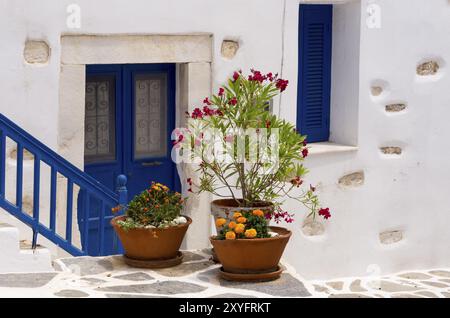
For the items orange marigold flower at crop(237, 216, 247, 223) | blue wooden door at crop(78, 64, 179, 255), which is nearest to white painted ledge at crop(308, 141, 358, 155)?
blue wooden door at crop(78, 64, 179, 255)

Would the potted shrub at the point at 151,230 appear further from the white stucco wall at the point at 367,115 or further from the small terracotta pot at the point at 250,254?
the white stucco wall at the point at 367,115

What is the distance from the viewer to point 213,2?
Result: 981 cm

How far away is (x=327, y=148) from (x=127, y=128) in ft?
6.27

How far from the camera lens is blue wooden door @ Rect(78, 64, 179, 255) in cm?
983

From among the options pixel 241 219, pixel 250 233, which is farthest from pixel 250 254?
pixel 241 219

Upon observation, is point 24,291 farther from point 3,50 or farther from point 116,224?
point 3,50

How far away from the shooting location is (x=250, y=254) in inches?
295

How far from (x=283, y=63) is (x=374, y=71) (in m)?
1.03

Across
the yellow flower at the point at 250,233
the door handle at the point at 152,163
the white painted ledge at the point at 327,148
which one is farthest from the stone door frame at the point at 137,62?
the yellow flower at the point at 250,233

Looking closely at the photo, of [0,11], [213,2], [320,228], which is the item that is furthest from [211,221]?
[0,11]

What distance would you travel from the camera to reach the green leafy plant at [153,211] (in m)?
7.84

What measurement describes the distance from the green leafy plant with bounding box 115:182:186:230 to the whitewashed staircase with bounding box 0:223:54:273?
77cm

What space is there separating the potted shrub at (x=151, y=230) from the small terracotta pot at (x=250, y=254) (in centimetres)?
38
